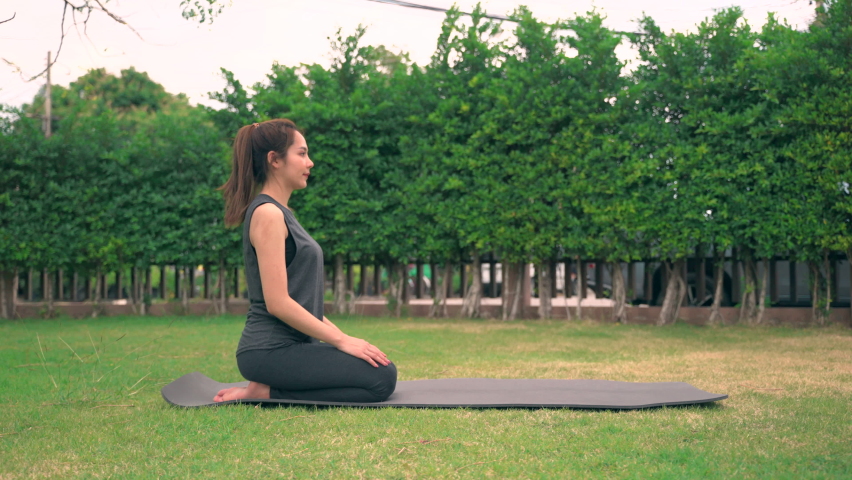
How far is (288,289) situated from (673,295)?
763 cm

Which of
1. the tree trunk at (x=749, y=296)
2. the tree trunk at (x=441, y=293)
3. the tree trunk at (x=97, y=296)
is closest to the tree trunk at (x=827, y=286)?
the tree trunk at (x=749, y=296)

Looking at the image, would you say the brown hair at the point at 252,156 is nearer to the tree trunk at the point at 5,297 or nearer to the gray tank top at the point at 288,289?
the gray tank top at the point at 288,289

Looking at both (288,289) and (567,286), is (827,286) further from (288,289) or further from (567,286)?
(288,289)

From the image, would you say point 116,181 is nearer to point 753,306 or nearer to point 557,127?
point 557,127

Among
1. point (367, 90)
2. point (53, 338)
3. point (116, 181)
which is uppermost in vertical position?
point (367, 90)

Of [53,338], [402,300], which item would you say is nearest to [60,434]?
[53,338]

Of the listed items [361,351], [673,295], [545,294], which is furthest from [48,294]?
[361,351]

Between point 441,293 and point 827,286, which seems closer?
point 827,286

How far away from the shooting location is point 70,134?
40.6 feet

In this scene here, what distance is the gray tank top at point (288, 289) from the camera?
416cm

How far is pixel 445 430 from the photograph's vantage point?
136 inches

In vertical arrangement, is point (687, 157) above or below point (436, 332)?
above

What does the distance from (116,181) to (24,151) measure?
1.41m

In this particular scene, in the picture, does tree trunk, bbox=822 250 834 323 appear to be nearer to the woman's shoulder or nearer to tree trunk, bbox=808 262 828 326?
tree trunk, bbox=808 262 828 326
